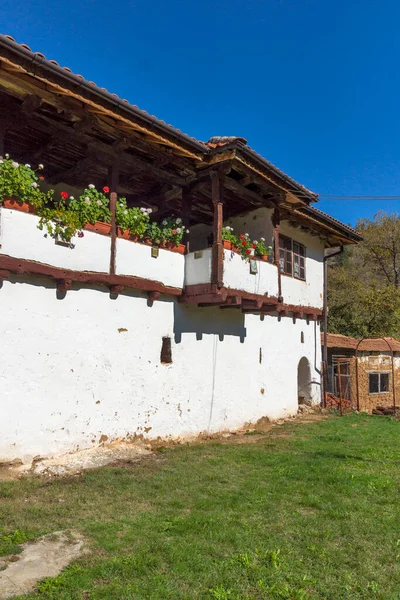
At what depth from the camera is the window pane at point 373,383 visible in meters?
15.7

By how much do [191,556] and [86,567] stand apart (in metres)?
0.93

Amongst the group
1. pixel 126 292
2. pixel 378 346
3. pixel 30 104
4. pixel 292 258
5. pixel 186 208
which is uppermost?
pixel 30 104

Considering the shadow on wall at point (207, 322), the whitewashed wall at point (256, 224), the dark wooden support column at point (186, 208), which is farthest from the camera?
the whitewashed wall at point (256, 224)

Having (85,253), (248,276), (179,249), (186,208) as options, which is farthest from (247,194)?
(85,253)

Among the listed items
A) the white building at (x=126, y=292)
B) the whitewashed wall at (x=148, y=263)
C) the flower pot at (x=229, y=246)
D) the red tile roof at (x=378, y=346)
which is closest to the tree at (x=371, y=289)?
the red tile roof at (x=378, y=346)

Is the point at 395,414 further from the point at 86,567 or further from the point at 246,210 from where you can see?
the point at 86,567

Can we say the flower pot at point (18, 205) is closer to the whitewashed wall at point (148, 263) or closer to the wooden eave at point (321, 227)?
the whitewashed wall at point (148, 263)

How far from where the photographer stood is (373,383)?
621 inches

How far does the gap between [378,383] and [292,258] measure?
6.22 metres

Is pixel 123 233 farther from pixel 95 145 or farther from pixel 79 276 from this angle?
pixel 95 145

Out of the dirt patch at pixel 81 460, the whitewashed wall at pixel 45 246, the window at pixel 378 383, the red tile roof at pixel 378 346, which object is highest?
the whitewashed wall at pixel 45 246

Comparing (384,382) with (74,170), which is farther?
(384,382)

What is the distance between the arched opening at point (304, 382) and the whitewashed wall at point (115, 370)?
Result: 3.07 metres

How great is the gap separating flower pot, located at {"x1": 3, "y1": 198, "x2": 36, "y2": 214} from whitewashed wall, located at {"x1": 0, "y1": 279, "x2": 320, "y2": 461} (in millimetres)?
1104
